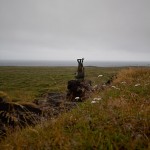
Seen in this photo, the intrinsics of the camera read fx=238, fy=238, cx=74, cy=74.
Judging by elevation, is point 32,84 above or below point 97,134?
below

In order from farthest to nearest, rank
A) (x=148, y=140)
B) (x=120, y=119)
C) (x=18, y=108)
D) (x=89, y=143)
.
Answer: (x=18, y=108), (x=120, y=119), (x=89, y=143), (x=148, y=140)

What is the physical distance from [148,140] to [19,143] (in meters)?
2.52

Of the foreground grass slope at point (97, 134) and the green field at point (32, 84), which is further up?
the foreground grass slope at point (97, 134)

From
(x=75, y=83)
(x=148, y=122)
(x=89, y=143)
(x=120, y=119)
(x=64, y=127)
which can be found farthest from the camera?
(x=75, y=83)

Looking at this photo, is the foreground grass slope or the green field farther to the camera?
the green field

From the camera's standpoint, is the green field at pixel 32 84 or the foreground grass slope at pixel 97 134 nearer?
the foreground grass slope at pixel 97 134

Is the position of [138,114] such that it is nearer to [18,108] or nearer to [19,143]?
[19,143]

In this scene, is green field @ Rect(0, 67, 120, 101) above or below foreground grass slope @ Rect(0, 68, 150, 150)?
below

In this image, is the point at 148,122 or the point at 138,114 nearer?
the point at 148,122

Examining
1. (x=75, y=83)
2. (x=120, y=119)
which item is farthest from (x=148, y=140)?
(x=75, y=83)

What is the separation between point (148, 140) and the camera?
3.94 m

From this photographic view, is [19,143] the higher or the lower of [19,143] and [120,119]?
the lower

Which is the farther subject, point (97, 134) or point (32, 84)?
point (32, 84)

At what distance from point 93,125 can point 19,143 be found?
1.65 m
